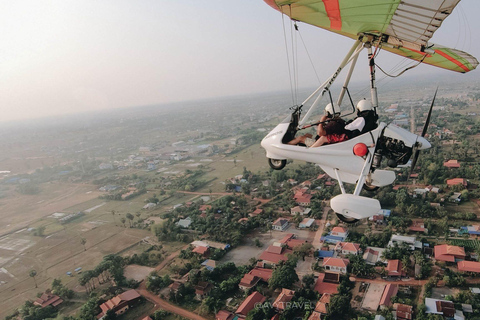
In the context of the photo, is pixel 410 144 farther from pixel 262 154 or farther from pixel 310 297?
pixel 262 154

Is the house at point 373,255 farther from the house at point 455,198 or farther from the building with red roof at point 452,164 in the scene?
the building with red roof at point 452,164

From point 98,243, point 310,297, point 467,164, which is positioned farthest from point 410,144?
point 467,164

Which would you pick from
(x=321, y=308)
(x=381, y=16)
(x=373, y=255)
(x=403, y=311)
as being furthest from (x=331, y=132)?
(x=373, y=255)

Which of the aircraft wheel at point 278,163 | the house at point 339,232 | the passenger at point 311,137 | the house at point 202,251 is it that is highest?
the passenger at point 311,137

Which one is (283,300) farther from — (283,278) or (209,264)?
(209,264)

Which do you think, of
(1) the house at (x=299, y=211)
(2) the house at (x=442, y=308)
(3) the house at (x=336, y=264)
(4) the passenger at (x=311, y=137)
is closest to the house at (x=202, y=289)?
(3) the house at (x=336, y=264)

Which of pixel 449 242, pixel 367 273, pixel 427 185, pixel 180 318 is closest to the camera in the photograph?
pixel 180 318
